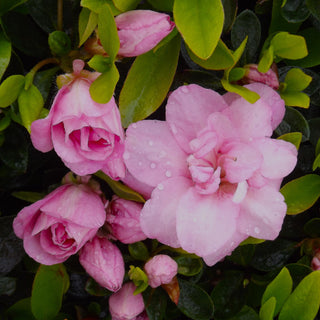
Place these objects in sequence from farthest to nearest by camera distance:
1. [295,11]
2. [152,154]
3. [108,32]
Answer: [295,11], [152,154], [108,32]

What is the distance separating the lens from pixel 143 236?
0.84 metres

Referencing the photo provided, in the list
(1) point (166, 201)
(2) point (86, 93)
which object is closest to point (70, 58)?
(2) point (86, 93)

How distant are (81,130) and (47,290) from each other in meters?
0.35

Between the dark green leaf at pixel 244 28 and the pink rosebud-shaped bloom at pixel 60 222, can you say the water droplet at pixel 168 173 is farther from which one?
the dark green leaf at pixel 244 28

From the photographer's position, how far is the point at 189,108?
2.53ft

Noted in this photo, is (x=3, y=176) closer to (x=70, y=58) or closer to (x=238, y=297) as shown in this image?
(x=70, y=58)

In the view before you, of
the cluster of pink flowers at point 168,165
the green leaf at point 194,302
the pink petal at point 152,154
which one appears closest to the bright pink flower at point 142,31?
the cluster of pink flowers at point 168,165

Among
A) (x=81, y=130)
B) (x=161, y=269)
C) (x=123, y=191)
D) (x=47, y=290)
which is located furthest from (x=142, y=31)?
(x=47, y=290)

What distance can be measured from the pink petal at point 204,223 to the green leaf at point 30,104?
24cm

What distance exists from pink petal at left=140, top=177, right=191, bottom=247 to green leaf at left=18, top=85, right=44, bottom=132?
20 centimetres

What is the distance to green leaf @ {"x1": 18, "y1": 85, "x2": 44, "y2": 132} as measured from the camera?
0.76 meters

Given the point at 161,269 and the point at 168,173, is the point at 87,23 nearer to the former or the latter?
the point at 168,173

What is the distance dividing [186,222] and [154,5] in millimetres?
315

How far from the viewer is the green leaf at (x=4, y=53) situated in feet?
2.56
